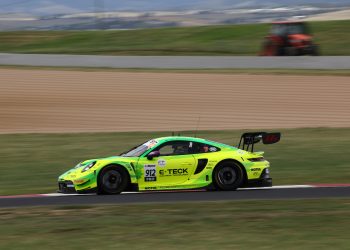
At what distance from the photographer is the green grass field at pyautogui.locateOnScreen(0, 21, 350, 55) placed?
46531mm

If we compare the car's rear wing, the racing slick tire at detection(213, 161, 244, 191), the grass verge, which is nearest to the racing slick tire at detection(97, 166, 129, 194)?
the racing slick tire at detection(213, 161, 244, 191)

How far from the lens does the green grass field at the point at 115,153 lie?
16562 millimetres

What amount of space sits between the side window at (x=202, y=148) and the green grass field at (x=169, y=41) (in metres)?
30.4

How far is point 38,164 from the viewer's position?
63.2 ft

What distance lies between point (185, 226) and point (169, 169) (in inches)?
119

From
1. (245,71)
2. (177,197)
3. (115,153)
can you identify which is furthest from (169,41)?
(177,197)

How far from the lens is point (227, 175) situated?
14.1m

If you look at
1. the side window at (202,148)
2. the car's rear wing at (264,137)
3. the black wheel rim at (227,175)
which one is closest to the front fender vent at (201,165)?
the side window at (202,148)

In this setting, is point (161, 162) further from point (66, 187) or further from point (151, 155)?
point (66, 187)

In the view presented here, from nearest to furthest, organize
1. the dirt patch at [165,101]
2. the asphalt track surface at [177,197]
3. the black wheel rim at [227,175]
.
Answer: the asphalt track surface at [177,197], the black wheel rim at [227,175], the dirt patch at [165,101]

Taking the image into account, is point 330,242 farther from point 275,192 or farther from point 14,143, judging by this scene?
point 14,143

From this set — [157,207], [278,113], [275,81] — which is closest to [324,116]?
[278,113]

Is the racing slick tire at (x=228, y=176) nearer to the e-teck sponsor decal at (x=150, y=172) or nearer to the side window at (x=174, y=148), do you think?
the side window at (x=174, y=148)

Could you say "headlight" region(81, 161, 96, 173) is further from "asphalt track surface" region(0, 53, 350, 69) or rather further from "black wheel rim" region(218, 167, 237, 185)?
"asphalt track surface" region(0, 53, 350, 69)
